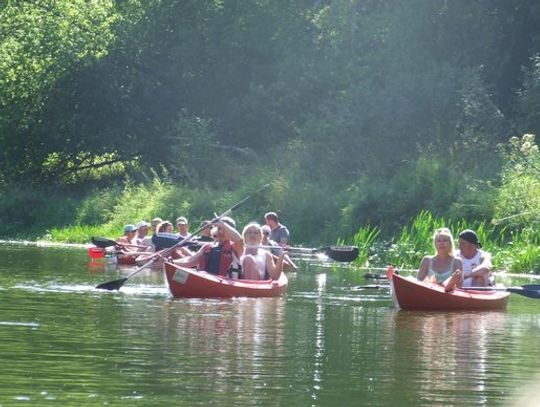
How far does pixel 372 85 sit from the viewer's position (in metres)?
44.3

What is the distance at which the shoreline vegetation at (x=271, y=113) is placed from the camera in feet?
119

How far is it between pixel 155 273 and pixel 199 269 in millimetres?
6230

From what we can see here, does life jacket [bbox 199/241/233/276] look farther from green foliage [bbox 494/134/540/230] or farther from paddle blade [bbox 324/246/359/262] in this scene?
green foliage [bbox 494/134/540/230]

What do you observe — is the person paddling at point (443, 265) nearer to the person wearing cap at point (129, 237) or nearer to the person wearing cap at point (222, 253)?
→ the person wearing cap at point (222, 253)

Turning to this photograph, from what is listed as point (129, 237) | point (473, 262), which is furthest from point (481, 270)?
point (129, 237)

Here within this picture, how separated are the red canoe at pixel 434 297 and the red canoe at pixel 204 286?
6.92 ft

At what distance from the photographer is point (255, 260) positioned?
68.8 ft

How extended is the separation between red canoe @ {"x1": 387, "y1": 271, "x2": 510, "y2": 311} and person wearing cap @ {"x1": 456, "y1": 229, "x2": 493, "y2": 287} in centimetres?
30

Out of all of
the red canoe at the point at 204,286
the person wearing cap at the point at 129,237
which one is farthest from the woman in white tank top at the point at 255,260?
the person wearing cap at the point at 129,237

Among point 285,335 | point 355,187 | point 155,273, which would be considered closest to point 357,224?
point 355,187

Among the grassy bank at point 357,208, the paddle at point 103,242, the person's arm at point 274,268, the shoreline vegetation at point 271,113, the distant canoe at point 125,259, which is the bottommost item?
the person's arm at point 274,268

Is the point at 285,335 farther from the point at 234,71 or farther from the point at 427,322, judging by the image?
the point at 234,71

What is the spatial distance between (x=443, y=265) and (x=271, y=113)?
3005 cm

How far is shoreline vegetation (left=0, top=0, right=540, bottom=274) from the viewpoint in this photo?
1428 inches
